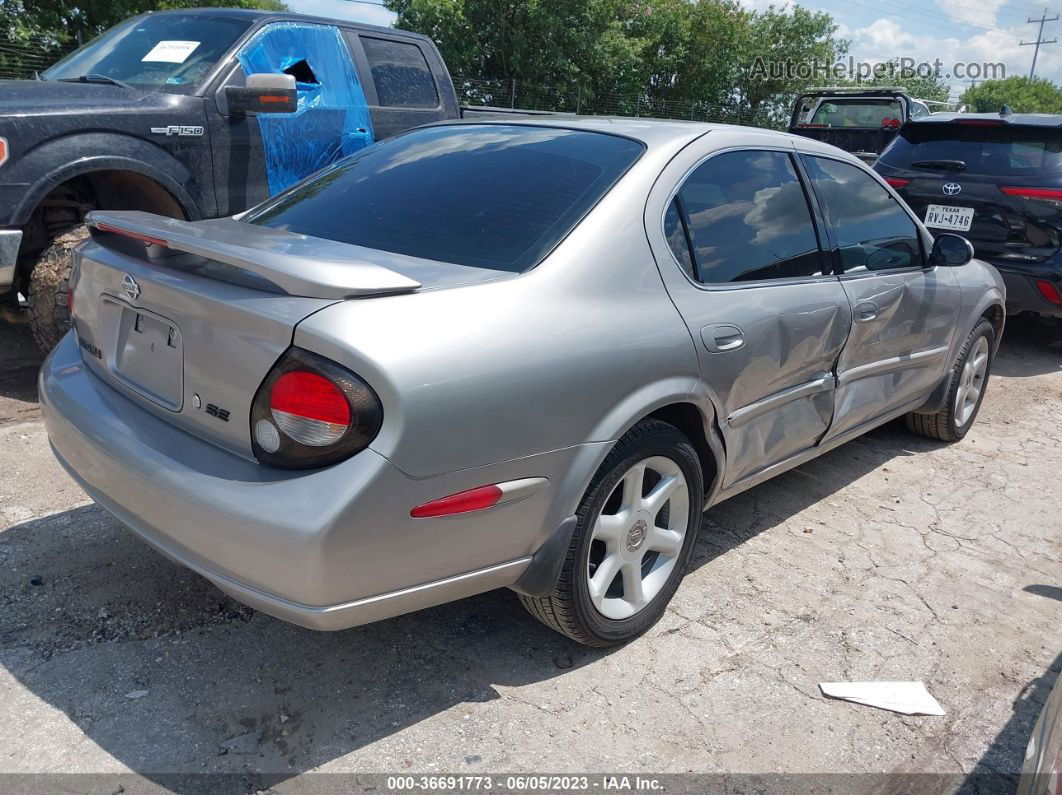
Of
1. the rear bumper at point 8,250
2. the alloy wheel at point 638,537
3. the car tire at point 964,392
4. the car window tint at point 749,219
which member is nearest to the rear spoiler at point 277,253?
the alloy wheel at point 638,537

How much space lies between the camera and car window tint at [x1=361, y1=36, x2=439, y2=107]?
6.08 metres

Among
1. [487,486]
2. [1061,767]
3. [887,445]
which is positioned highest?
[487,486]

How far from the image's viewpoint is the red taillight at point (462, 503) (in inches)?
84.3

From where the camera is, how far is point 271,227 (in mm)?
3002

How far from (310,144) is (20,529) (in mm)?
3101

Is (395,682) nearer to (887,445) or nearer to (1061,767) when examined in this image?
(1061,767)

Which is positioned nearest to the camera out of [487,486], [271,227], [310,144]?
[487,486]

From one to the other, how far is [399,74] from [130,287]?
13.8 feet

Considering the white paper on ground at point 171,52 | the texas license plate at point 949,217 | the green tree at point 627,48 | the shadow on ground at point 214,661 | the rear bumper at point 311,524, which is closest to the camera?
the rear bumper at point 311,524

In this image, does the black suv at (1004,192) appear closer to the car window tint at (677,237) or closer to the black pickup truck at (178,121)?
the black pickup truck at (178,121)

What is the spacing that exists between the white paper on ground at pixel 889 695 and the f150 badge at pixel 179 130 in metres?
4.20

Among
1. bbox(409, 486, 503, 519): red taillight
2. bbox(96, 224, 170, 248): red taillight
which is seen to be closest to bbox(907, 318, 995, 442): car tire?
bbox(409, 486, 503, 519): red taillight

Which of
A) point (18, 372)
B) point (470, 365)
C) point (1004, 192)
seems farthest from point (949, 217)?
point (18, 372)

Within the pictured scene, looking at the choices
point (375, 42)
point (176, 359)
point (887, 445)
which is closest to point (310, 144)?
point (375, 42)
